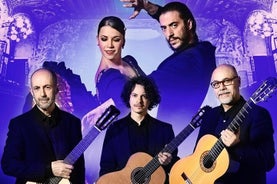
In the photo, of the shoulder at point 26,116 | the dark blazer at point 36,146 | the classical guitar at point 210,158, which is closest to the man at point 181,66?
the classical guitar at point 210,158

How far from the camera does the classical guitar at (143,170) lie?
12.4 feet

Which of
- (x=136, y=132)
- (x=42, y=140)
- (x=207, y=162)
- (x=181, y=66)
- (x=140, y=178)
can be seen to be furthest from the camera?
(x=181, y=66)

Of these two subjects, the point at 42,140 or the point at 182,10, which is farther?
the point at 182,10

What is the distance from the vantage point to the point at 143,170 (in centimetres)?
380

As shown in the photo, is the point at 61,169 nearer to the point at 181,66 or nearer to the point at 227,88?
the point at 181,66

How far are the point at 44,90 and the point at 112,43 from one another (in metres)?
0.69

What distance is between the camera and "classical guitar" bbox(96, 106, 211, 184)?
379 centimetres

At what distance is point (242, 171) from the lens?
144 inches

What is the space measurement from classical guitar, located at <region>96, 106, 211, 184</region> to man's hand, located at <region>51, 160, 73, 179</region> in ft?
0.83

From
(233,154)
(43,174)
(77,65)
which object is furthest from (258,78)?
(43,174)

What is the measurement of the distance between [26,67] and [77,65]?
44cm

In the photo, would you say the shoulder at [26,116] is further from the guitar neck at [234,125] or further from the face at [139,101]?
the guitar neck at [234,125]

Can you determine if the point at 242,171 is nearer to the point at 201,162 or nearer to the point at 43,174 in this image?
the point at 201,162

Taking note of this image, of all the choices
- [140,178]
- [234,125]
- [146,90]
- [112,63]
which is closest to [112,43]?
[112,63]
